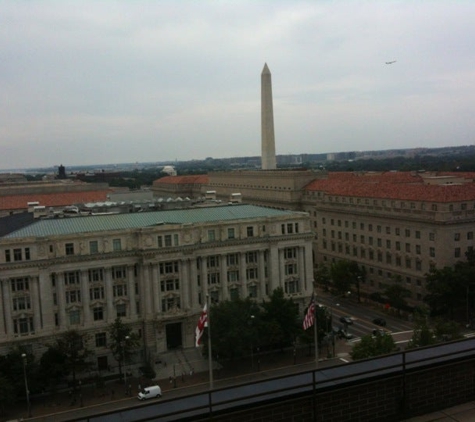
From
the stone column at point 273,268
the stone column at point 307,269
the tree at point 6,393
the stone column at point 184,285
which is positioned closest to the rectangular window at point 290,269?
the stone column at point 307,269

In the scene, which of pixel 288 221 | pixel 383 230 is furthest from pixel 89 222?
pixel 383 230

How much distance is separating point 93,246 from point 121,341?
12.0 metres

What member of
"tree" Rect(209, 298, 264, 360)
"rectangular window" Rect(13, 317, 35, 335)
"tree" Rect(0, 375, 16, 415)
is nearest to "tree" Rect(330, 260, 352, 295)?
→ "tree" Rect(209, 298, 264, 360)

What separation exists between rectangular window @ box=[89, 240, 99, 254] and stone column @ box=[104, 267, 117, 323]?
2608 millimetres

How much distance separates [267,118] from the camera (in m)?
156

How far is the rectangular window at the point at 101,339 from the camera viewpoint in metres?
65.9

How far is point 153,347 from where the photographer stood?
67.3 meters

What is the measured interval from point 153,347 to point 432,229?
45.0 m

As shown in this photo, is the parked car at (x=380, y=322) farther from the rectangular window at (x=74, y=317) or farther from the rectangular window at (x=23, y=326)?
the rectangular window at (x=23, y=326)

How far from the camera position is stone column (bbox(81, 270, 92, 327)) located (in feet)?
214

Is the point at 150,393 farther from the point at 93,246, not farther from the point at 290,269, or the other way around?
the point at 290,269

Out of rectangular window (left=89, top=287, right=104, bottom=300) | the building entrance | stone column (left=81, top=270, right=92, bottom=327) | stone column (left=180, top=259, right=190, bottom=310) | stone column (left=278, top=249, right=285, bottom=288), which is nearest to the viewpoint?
stone column (left=81, top=270, right=92, bottom=327)

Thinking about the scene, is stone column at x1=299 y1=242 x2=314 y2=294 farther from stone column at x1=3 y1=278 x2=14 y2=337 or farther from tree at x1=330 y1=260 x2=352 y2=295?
stone column at x1=3 y1=278 x2=14 y2=337

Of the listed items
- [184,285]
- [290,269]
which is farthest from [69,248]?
[290,269]
